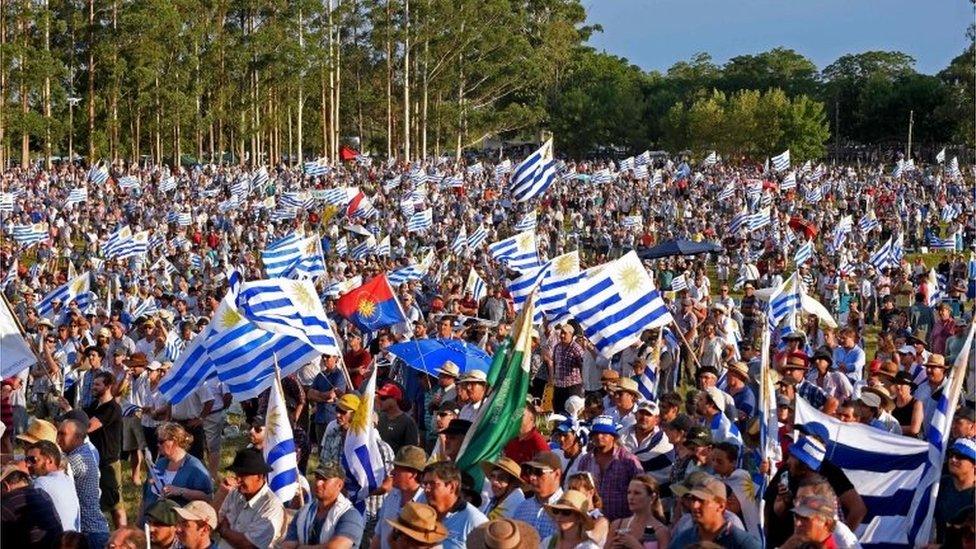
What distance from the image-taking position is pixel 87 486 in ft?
26.7

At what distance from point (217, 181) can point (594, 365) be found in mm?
37805

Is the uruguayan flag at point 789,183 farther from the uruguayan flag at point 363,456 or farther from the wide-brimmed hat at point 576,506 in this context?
the wide-brimmed hat at point 576,506

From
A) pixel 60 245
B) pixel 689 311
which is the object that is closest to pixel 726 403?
pixel 689 311

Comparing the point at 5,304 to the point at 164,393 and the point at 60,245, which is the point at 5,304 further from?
the point at 60,245

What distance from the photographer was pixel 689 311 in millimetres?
16719

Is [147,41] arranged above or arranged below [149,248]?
above

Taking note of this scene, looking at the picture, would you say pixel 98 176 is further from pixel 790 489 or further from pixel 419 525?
pixel 419 525

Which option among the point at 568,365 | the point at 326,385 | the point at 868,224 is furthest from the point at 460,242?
the point at 326,385

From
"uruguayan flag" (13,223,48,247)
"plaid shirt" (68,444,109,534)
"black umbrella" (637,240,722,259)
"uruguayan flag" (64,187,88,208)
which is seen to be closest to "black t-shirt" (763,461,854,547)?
"plaid shirt" (68,444,109,534)

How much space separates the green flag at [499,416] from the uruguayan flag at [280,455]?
2.99ft

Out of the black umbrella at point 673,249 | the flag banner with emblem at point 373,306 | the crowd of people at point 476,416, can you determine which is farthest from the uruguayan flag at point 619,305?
the black umbrella at point 673,249

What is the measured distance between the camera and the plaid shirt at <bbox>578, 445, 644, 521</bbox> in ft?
24.8

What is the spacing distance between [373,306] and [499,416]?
23.3ft

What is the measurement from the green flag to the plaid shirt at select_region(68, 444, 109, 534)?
1.97m
